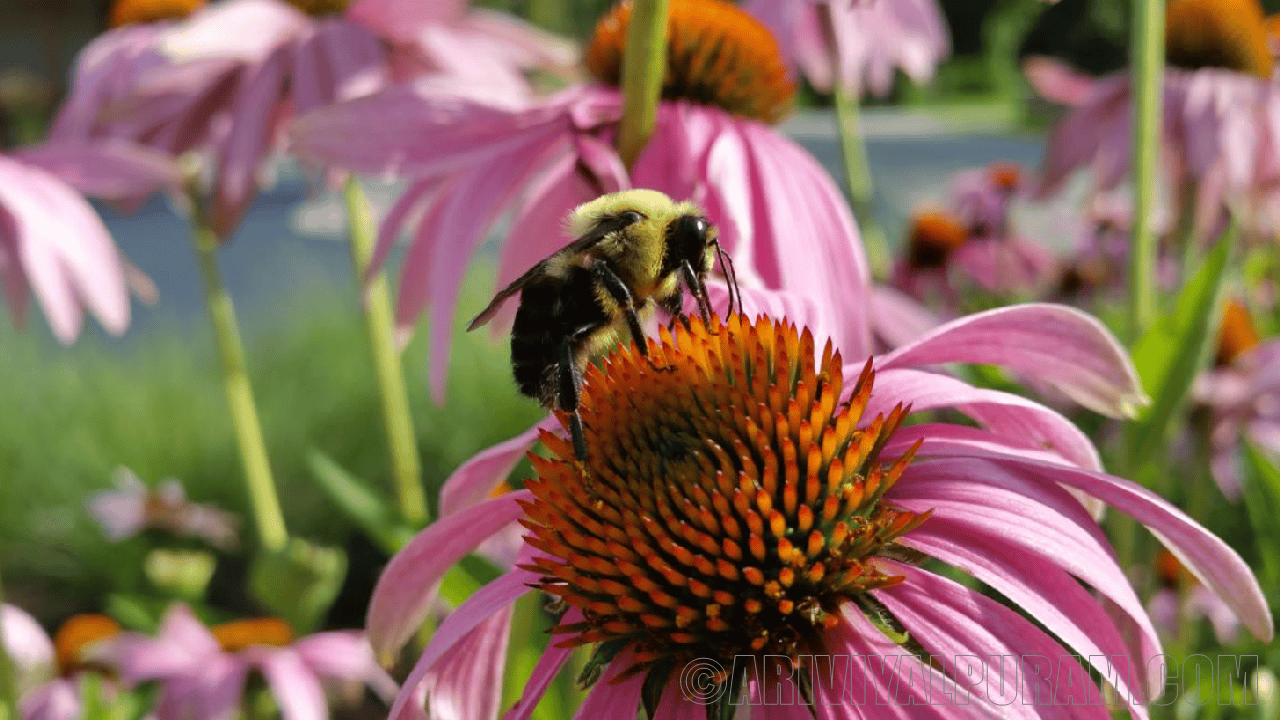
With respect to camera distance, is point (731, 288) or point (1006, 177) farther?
point (1006, 177)

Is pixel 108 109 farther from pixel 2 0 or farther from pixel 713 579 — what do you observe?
pixel 2 0

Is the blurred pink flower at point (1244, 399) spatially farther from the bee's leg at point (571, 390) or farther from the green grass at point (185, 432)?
the green grass at point (185, 432)

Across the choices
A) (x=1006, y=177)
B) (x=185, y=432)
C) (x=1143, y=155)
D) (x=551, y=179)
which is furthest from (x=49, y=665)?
(x=185, y=432)

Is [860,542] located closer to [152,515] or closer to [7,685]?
[7,685]

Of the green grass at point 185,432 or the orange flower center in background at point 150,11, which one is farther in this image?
the green grass at point 185,432

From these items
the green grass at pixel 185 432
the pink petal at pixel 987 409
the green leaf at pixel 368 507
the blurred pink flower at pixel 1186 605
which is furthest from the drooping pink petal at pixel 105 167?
the green grass at pixel 185 432

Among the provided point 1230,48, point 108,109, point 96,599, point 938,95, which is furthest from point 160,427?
point 938,95
